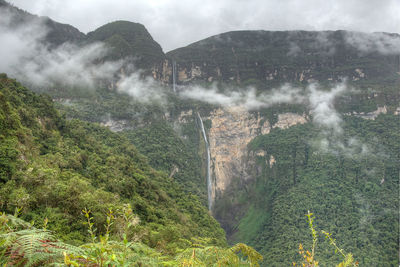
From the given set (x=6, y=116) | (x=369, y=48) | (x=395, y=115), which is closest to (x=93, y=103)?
(x=6, y=116)

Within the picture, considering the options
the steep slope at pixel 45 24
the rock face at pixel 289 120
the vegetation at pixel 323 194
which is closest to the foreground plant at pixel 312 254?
the vegetation at pixel 323 194

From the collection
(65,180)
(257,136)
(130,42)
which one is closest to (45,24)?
(130,42)

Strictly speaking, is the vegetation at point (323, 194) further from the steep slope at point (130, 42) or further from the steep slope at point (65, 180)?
the steep slope at point (130, 42)

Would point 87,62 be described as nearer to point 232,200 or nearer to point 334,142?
point 232,200

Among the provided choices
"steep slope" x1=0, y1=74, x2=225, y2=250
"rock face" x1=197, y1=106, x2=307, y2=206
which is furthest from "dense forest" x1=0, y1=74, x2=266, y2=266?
"rock face" x1=197, y1=106, x2=307, y2=206

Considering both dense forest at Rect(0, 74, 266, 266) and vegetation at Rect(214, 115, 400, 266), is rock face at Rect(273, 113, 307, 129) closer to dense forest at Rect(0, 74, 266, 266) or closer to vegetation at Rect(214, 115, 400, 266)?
vegetation at Rect(214, 115, 400, 266)

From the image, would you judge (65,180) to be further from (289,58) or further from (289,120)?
(289,58)
